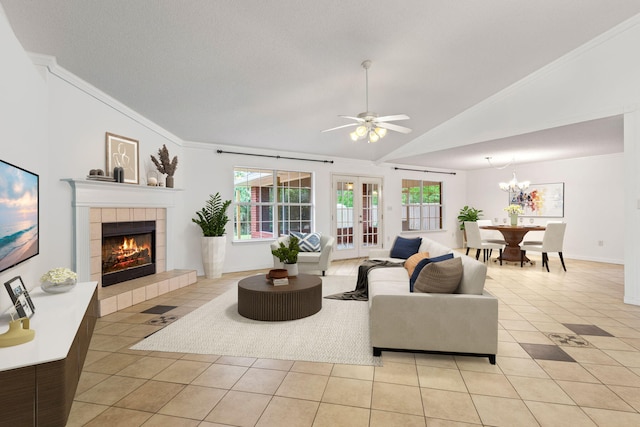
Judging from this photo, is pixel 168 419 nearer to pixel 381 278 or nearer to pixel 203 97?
pixel 381 278

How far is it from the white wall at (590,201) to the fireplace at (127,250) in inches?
337

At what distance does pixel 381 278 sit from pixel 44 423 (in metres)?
2.92

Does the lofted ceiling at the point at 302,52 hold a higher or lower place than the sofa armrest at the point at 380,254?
higher

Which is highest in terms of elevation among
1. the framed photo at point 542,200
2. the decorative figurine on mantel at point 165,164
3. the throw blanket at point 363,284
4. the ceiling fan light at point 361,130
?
the ceiling fan light at point 361,130

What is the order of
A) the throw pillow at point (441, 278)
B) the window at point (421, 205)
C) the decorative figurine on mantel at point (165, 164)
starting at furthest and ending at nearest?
the window at point (421, 205) → the decorative figurine on mantel at point (165, 164) → the throw pillow at point (441, 278)

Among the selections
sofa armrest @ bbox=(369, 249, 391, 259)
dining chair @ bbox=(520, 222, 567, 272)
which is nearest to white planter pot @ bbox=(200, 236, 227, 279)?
sofa armrest @ bbox=(369, 249, 391, 259)

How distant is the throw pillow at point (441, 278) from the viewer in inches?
103

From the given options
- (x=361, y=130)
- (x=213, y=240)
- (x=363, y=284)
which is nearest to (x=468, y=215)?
(x=363, y=284)

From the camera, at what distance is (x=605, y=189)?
6879 millimetres

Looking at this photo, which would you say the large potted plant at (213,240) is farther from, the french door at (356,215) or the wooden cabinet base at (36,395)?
the wooden cabinet base at (36,395)

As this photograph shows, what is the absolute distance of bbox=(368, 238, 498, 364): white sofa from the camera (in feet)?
8.14

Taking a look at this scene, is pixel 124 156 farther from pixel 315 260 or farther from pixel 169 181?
pixel 315 260

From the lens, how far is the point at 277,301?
11.0 feet

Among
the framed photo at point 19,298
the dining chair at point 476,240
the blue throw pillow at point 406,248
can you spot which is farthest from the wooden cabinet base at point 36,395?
the dining chair at point 476,240
